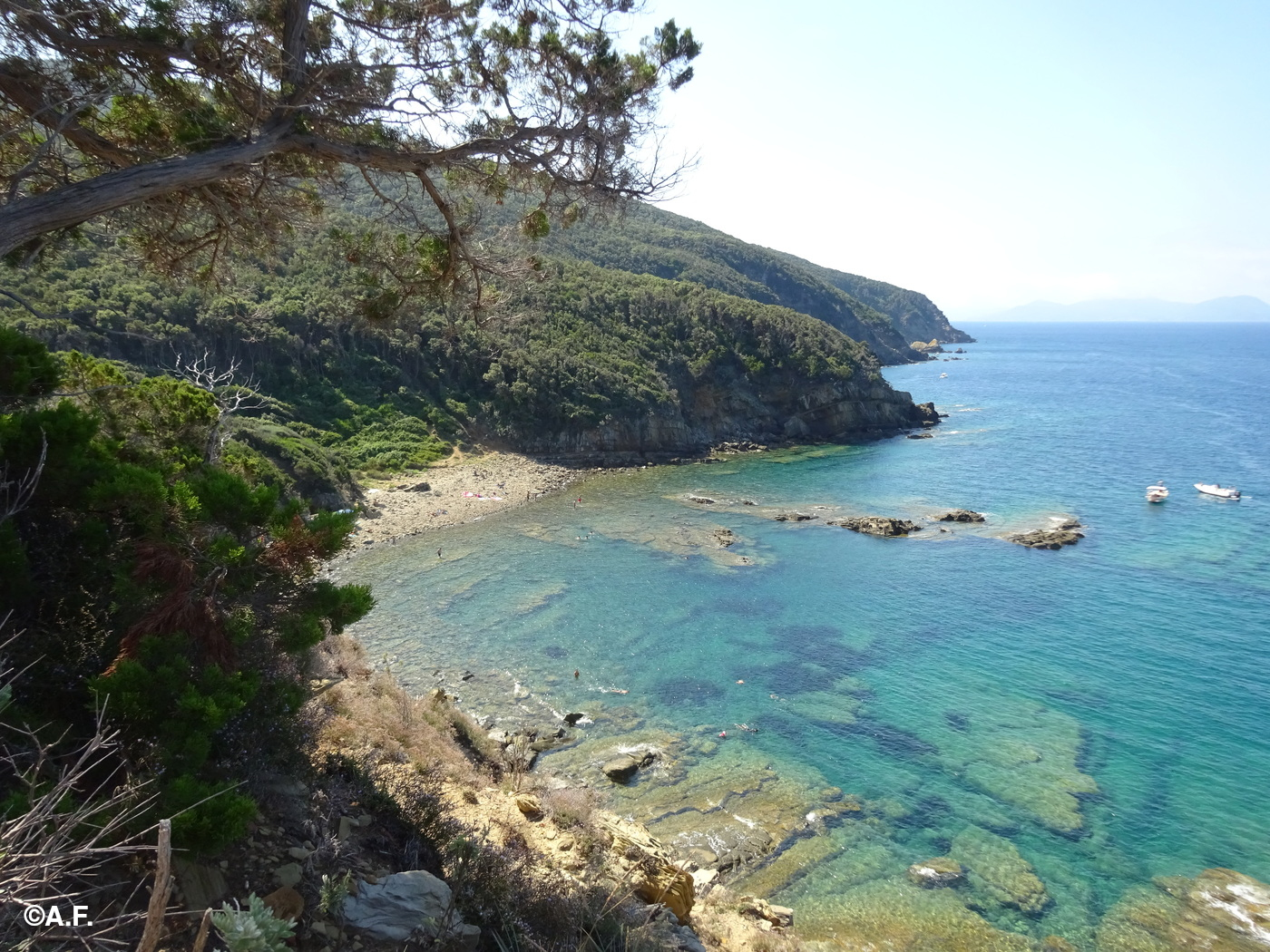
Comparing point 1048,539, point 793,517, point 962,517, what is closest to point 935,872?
point 1048,539

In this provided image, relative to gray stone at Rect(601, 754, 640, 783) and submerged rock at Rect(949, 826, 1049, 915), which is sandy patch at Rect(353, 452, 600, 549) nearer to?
A: gray stone at Rect(601, 754, 640, 783)

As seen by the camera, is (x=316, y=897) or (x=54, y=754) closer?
(x=54, y=754)

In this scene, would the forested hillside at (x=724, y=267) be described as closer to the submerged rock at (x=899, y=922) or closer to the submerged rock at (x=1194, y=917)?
the submerged rock at (x=899, y=922)

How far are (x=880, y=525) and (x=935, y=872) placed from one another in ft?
79.2

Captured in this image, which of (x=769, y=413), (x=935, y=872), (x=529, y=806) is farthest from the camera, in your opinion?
(x=769, y=413)

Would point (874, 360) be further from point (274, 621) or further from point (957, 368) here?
point (274, 621)

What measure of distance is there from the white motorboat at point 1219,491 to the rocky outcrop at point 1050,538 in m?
13.7

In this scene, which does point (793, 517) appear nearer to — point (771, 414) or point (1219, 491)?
point (771, 414)

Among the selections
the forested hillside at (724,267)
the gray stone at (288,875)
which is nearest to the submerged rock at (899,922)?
the gray stone at (288,875)

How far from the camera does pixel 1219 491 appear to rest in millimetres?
42406

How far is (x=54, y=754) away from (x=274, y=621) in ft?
5.53

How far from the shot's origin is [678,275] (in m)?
106

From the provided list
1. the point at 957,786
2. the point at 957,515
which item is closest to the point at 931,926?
the point at 957,786

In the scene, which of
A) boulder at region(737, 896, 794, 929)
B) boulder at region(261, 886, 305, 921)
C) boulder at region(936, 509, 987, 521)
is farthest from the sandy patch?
boulder at region(261, 886, 305, 921)
